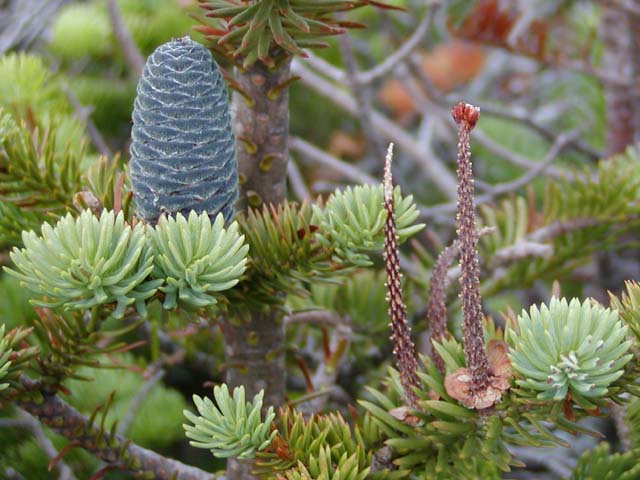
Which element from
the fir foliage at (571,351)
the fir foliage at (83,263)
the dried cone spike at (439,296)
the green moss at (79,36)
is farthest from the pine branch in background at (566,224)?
the green moss at (79,36)

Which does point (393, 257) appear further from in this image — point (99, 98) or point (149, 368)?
point (99, 98)

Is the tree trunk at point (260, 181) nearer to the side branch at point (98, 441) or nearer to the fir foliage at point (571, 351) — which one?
the side branch at point (98, 441)

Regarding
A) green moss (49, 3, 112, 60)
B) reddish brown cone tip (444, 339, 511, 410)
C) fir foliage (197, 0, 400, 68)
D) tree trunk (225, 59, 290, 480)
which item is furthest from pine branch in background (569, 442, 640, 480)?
green moss (49, 3, 112, 60)

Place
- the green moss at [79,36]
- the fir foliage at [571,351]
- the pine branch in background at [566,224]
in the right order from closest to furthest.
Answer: the fir foliage at [571,351]
the pine branch in background at [566,224]
the green moss at [79,36]

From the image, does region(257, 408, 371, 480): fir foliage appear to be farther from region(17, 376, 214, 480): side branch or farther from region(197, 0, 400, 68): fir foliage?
region(197, 0, 400, 68): fir foliage

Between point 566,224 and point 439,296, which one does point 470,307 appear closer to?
point 439,296

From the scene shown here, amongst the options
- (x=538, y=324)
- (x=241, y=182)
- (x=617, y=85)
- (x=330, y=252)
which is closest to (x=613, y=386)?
(x=538, y=324)
